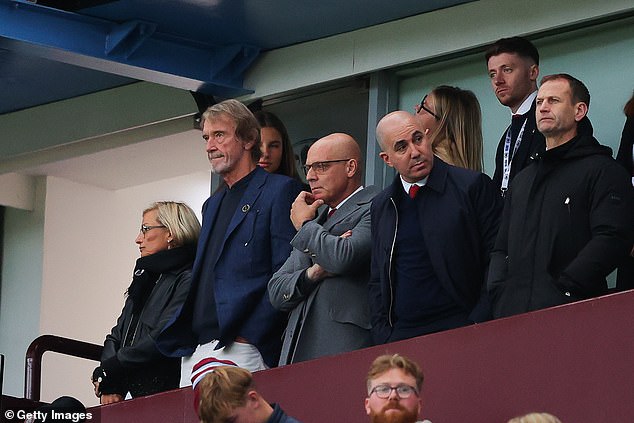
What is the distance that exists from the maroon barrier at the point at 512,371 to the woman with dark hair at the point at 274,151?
156 centimetres

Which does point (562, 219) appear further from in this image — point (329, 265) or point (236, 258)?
point (236, 258)

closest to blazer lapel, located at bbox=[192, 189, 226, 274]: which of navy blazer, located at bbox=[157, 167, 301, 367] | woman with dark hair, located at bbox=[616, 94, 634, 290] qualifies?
navy blazer, located at bbox=[157, 167, 301, 367]

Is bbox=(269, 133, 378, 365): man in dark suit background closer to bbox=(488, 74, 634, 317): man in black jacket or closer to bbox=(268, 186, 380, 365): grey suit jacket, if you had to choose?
bbox=(268, 186, 380, 365): grey suit jacket

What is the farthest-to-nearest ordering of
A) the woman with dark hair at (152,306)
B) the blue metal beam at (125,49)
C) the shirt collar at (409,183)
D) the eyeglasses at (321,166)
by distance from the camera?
the blue metal beam at (125,49)
the woman with dark hair at (152,306)
the eyeglasses at (321,166)
the shirt collar at (409,183)

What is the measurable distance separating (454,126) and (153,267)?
201 cm

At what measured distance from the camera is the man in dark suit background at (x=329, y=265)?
8.02m

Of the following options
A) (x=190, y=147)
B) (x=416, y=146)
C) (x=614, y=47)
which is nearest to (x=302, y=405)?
(x=416, y=146)

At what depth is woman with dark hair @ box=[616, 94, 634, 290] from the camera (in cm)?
755

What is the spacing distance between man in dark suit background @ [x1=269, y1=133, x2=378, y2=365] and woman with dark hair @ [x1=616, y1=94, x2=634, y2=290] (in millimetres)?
1196

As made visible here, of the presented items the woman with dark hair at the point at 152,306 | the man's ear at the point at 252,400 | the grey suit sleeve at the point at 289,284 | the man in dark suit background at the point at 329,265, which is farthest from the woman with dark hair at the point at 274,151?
the man's ear at the point at 252,400

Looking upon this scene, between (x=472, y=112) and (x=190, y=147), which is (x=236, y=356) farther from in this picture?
(x=190, y=147)

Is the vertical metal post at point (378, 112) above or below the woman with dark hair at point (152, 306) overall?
above

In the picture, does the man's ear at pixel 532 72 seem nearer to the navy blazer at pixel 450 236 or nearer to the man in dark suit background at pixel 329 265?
the navy blazer at pixel 450 236

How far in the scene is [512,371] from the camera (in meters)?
7.18
